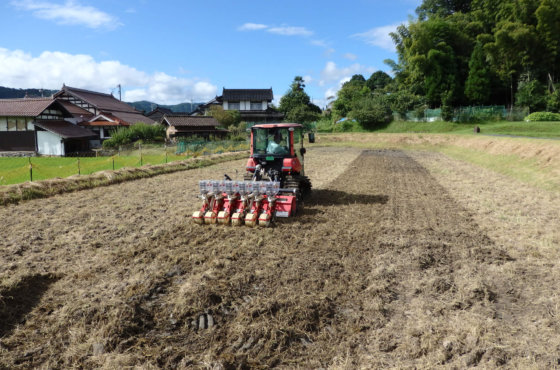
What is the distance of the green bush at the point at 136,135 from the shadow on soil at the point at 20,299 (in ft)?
89.0

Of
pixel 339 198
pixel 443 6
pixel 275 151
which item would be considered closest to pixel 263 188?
pixel 275 151

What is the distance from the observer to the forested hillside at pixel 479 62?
3400 cm

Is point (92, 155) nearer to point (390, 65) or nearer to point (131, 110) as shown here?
point (131, 110)

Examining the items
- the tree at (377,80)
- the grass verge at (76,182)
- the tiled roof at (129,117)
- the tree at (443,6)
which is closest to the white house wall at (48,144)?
the tiled roof at (129,117)

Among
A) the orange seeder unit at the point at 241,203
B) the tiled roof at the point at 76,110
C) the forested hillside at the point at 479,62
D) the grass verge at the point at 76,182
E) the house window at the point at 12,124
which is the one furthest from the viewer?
the tiled roof at the point at 76,110

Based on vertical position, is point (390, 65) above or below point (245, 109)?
above

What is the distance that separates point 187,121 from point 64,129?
38.3ft

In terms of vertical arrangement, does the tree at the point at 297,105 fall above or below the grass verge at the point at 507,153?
above

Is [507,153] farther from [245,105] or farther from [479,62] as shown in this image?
[245,105]

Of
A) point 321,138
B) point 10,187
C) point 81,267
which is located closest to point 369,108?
point 321,138

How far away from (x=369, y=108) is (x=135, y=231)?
4081 centimetres

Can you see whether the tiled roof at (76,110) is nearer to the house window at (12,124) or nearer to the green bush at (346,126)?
the house window at (12,124)

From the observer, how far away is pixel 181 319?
420cm

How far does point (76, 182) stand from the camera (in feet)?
41.2
